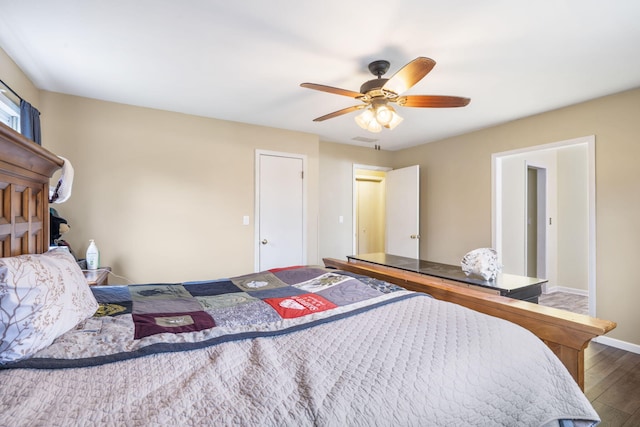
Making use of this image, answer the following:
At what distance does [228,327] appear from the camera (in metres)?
1.12

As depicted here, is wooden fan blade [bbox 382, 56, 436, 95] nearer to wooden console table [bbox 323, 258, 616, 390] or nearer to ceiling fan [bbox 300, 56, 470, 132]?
ceiling fan [bbox 300, 56, 470, 132]

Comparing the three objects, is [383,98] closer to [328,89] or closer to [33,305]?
[328,89]

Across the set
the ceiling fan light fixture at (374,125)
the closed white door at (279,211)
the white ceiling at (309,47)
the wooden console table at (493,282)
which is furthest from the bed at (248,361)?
the closed white door at (279,211)

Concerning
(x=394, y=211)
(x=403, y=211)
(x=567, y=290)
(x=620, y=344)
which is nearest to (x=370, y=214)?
(x=394, y=211)

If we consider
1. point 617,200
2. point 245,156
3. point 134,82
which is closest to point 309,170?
point 245,156

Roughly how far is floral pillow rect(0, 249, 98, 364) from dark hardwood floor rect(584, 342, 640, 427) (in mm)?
2706

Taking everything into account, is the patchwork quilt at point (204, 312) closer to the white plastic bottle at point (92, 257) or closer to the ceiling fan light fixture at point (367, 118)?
the ceiling fan light fixture at point (367, 118)

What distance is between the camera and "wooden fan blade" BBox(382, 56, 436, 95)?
1653 millimetres

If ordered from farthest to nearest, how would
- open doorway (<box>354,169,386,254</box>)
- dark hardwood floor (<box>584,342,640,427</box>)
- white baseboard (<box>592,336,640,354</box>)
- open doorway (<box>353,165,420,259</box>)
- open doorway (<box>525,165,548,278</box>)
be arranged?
open doorway (<box>354,169,386,254</box>)
open doorway (<box>525,165,548,278</box>)
open doorway (<box>353,165,420,259</box>)
white baseboard (<box>592,336,640,354</box>)
dark hardwood floor (<box>584,342,640,427</box>)

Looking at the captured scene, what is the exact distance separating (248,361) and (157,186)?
2910 millimetres

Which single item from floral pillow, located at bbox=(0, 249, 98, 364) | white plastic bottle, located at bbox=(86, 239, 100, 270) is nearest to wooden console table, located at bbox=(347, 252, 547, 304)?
floral pillow, located at bbox=(0, 249, 98, 364)

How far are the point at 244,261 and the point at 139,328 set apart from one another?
2.70 m

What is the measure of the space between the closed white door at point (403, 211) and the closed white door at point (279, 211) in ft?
5.54

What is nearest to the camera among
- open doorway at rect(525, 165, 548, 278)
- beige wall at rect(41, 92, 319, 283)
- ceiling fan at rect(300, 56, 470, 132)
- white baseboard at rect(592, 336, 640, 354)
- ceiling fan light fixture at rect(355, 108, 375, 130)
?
ceiling fan at rect(300, 56, 470, 132)
